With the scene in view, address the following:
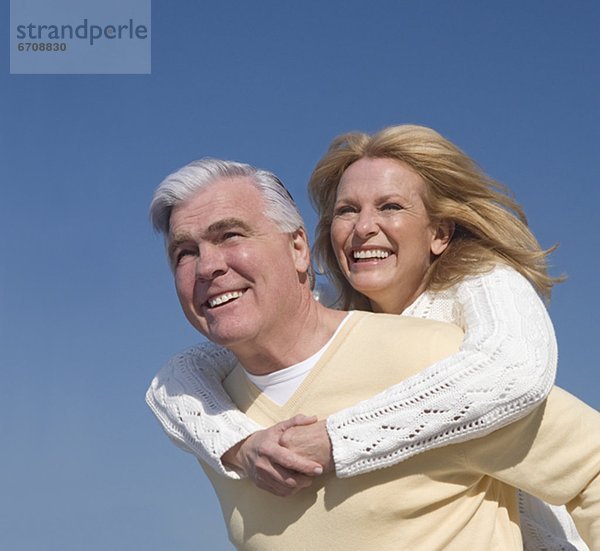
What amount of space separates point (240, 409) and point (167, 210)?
0.80 metres

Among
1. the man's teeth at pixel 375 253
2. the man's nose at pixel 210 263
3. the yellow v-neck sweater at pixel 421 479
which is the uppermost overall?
the man's teeth at pixel 375 253

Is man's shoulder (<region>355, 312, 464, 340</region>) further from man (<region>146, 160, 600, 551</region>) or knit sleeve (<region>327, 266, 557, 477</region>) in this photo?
knit sleeve (<region>327, 266, 557, 477</region>)

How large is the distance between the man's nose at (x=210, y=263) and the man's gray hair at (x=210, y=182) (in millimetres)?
225

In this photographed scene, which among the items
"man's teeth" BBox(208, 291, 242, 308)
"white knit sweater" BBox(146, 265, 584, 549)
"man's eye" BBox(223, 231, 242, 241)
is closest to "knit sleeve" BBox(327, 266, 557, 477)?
"white knit sweater" BBox(146, 265, 584, 549)

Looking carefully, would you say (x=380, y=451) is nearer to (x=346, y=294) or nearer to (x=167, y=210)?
(x=167, y=210)

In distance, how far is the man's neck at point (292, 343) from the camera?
3.30 metres

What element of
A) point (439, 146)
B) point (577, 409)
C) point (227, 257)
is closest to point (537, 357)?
point (577, 409)

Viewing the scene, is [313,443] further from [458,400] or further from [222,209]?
[222,209]

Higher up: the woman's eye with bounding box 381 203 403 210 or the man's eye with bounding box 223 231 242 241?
the woman's eye with bounding box 381 203 403 210

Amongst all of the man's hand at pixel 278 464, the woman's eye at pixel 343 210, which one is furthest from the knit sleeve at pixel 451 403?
the woman's eye at pixel 343 210

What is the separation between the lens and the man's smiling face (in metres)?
3.20

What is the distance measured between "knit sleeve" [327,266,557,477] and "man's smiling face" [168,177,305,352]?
480 millimetres

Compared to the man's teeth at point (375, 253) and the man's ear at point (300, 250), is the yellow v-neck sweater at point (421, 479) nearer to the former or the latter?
the man's ear at point (300, 250)

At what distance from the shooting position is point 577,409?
120 inches
